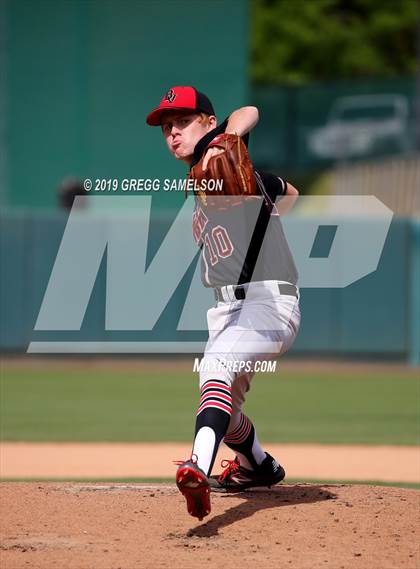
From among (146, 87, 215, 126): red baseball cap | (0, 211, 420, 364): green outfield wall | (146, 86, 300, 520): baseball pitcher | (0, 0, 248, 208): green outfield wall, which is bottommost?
(146, 86, 300, 520): baseball pitcher

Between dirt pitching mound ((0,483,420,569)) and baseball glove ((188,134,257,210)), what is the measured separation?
1562 mm

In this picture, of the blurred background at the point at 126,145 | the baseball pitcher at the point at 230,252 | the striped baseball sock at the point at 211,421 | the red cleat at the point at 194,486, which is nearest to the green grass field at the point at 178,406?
the blurred background at the point at 126,145

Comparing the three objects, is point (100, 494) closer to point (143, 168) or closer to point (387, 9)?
point (143, 168)

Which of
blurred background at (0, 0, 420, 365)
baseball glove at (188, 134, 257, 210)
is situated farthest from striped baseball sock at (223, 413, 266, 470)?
blurred background at (0, 0, 420, 365)

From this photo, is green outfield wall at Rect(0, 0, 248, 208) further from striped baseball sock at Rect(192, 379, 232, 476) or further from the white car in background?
striped baseball sock at Rect(192, 379, 232, 476)

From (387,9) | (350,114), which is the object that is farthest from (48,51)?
(387,9)

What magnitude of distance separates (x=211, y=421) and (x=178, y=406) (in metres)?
6.85

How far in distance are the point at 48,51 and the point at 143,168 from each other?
2.52 meters

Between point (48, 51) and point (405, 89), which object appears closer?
point (48, 51)

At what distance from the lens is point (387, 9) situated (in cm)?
4022

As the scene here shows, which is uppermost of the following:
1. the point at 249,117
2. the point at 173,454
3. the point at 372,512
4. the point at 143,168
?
the point at 143,168

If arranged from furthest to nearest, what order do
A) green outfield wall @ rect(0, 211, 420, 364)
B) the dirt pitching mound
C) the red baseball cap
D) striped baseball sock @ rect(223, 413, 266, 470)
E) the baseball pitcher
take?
green outfield wall @ rect(0, 211, 420, 364)
striped baseball sock @ rect(223, 413, 266, 470)
the red baseball cap
the baseball pitcher
the dirt pitching mound

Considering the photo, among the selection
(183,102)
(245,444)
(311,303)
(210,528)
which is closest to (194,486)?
(210,528)

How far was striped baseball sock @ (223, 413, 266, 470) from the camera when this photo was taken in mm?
5633
